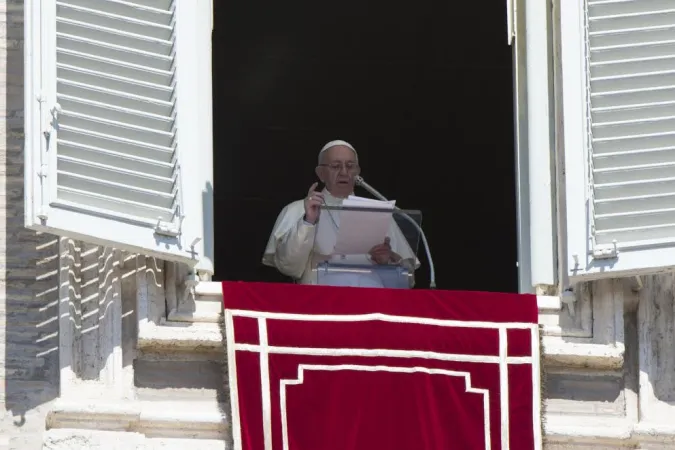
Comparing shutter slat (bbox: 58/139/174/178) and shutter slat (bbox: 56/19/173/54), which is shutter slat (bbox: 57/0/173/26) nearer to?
shutter slat (bbox: 56/19/173/54)

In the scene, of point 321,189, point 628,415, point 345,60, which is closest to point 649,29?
point 628,415

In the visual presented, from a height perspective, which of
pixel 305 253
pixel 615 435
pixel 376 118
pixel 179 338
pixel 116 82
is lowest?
pixel 615 435

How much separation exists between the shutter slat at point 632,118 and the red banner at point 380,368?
1.46 feet

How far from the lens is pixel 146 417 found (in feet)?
29.3

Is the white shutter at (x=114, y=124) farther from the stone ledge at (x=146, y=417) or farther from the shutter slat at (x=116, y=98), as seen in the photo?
the stone ledge at (x=146, y=417)

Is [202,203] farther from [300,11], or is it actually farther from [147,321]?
[300,11]

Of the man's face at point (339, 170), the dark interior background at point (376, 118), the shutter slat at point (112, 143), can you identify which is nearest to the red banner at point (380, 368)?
the shutter slat at point (112, 143)

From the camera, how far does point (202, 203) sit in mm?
9234

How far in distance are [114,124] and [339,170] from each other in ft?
6.50

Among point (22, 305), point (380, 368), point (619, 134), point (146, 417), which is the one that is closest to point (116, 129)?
point (22, 305)

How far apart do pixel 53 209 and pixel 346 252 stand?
1.51 meters

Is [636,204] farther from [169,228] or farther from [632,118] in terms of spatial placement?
[169,228]

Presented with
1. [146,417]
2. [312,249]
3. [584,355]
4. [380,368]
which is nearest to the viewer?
[146,417]

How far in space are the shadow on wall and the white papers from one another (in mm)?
1127
